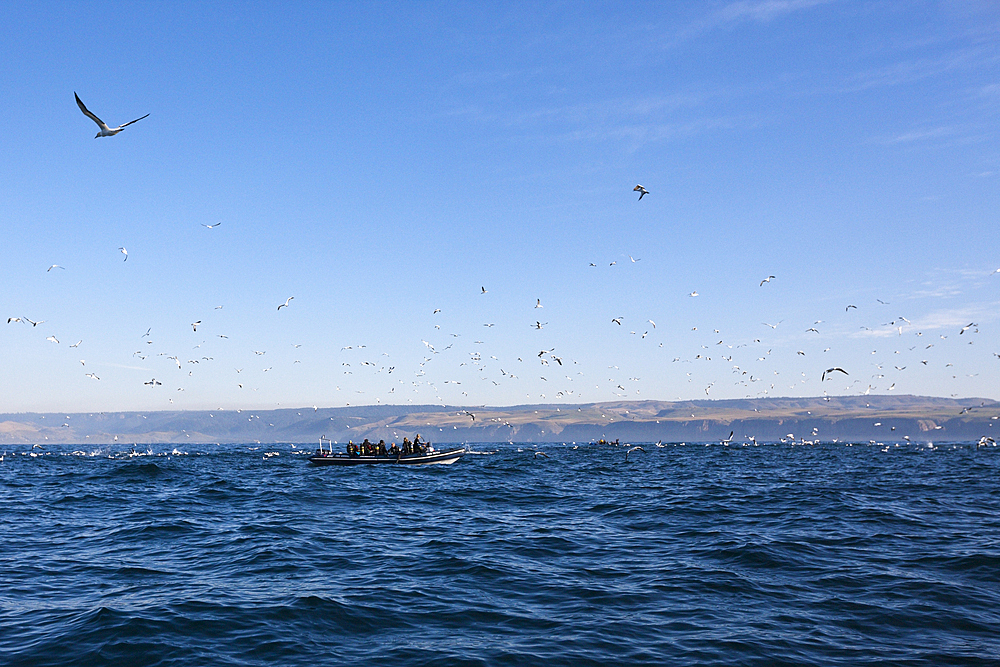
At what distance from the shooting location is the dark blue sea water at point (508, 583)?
10.4 m

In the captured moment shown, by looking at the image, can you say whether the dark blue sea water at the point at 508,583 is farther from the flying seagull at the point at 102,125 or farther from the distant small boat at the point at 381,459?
the distant small boat at the point at 381,459

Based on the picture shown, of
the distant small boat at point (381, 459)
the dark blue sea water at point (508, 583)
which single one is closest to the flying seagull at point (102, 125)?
the dark blue sea water at point (508, 583)

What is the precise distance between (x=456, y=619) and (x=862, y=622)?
7.59 meters

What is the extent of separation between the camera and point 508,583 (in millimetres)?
14781

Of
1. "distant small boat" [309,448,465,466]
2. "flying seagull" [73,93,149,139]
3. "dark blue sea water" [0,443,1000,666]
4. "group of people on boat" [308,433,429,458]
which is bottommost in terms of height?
"distant small boat" [309,448,465,466]

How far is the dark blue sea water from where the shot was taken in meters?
10.4

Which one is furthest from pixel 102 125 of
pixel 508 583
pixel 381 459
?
pixel 381 459

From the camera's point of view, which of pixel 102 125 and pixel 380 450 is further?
pixel 380 450

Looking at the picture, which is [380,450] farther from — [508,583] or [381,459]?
[508,583]

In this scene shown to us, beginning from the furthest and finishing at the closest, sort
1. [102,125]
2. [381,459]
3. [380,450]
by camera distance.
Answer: [380,450] < [381,459] < [102,125]

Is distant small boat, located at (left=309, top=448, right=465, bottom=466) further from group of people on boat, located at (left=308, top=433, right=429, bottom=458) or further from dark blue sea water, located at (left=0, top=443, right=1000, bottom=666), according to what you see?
dark blue sea water, located at (left=0, top=443, right=1000, bottom=666)

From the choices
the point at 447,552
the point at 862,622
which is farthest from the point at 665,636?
the point at 447,552

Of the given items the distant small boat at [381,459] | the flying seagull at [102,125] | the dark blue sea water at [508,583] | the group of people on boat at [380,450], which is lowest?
the distant small boat at [381,459]

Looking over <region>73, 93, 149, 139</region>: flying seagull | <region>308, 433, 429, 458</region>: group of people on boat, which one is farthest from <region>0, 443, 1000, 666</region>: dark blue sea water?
<region>308, 433, 429, 458</region>: group of people on boat
